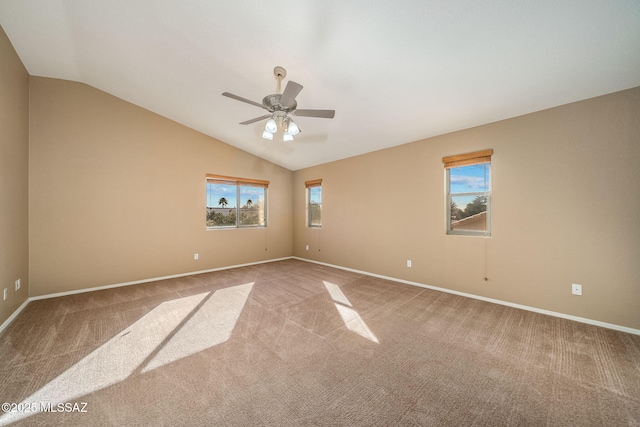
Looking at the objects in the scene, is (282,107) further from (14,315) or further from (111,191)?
(14,315)

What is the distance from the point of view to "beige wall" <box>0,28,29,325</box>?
2.56 meters

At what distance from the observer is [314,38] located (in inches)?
88.0

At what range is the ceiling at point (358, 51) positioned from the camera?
1.89 m

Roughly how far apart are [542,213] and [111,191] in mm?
6436

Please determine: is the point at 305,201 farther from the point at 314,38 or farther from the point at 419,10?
the point at 419,10

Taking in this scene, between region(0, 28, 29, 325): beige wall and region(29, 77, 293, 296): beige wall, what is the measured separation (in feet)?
0.61

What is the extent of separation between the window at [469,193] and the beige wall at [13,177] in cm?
567

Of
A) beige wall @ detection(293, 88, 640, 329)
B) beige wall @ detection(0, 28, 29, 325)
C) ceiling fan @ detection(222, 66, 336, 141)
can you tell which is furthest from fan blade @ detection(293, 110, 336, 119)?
beige wall @ detection(0, 28, 29, 325)

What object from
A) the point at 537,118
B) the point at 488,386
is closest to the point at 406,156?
the point at 537,118

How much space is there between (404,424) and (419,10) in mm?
2950

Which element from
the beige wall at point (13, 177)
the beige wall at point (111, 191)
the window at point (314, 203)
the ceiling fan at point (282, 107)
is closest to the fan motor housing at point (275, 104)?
the ceiling fan at point (282, 107)

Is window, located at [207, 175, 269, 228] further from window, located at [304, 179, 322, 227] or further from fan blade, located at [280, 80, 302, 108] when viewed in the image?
fan blade, located at [280, 80, 302, 108]

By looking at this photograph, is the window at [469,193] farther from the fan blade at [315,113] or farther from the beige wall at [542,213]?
the fan blade at [315,113]

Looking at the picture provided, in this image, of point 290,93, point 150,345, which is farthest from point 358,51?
point 150,345
